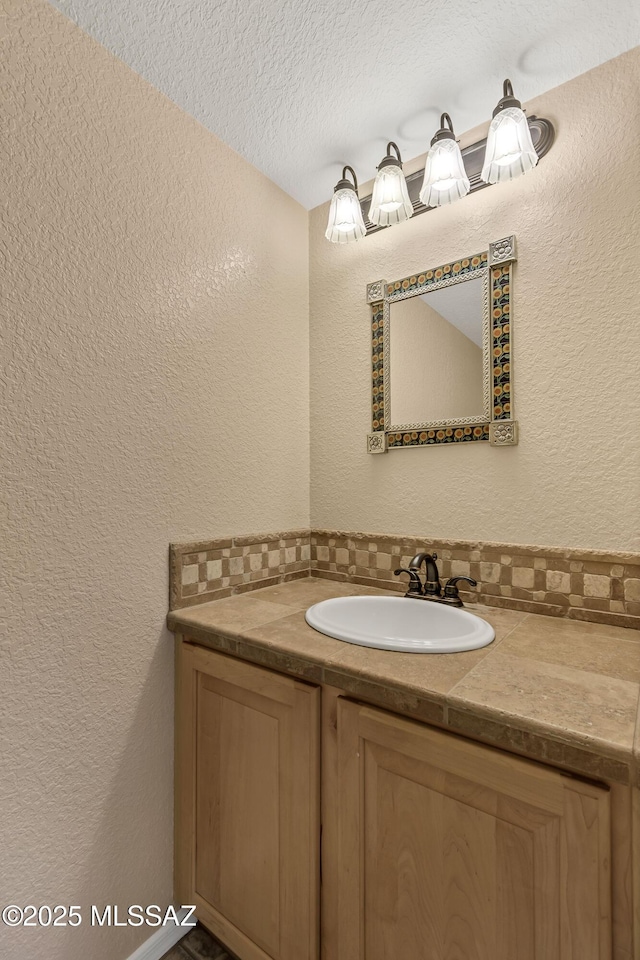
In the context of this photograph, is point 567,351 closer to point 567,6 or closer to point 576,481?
point 576,481

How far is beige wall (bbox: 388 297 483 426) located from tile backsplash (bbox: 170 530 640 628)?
0.42 meters

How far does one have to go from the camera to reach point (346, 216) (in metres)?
1.41

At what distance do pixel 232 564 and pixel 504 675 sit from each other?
84cm

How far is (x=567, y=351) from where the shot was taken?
1.15 meters

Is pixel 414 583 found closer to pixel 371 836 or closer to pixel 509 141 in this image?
pixel 371 836

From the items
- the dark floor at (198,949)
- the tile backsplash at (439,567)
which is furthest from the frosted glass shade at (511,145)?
the dark floor at (198,949)

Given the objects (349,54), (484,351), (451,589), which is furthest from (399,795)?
(349,54)

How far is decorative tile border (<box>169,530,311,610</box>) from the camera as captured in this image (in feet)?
3.91

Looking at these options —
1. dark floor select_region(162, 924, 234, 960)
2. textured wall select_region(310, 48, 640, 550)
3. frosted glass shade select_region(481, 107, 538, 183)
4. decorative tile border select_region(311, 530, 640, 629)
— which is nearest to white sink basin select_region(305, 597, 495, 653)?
decorative tile border select_region(311, 530, 640, 629)

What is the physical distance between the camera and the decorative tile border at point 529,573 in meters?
1.06

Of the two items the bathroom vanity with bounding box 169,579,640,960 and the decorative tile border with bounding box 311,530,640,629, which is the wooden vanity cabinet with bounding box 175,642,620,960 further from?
the decorative tile border with bounding box 311,530,640,629

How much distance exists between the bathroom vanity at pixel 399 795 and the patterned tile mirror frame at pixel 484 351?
525 millimetres

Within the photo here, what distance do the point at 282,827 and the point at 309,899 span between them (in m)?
0.13

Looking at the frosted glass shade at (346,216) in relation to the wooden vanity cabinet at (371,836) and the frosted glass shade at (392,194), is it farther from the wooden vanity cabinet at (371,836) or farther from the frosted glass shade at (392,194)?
the wooden vanity cabinet at (371,836)
